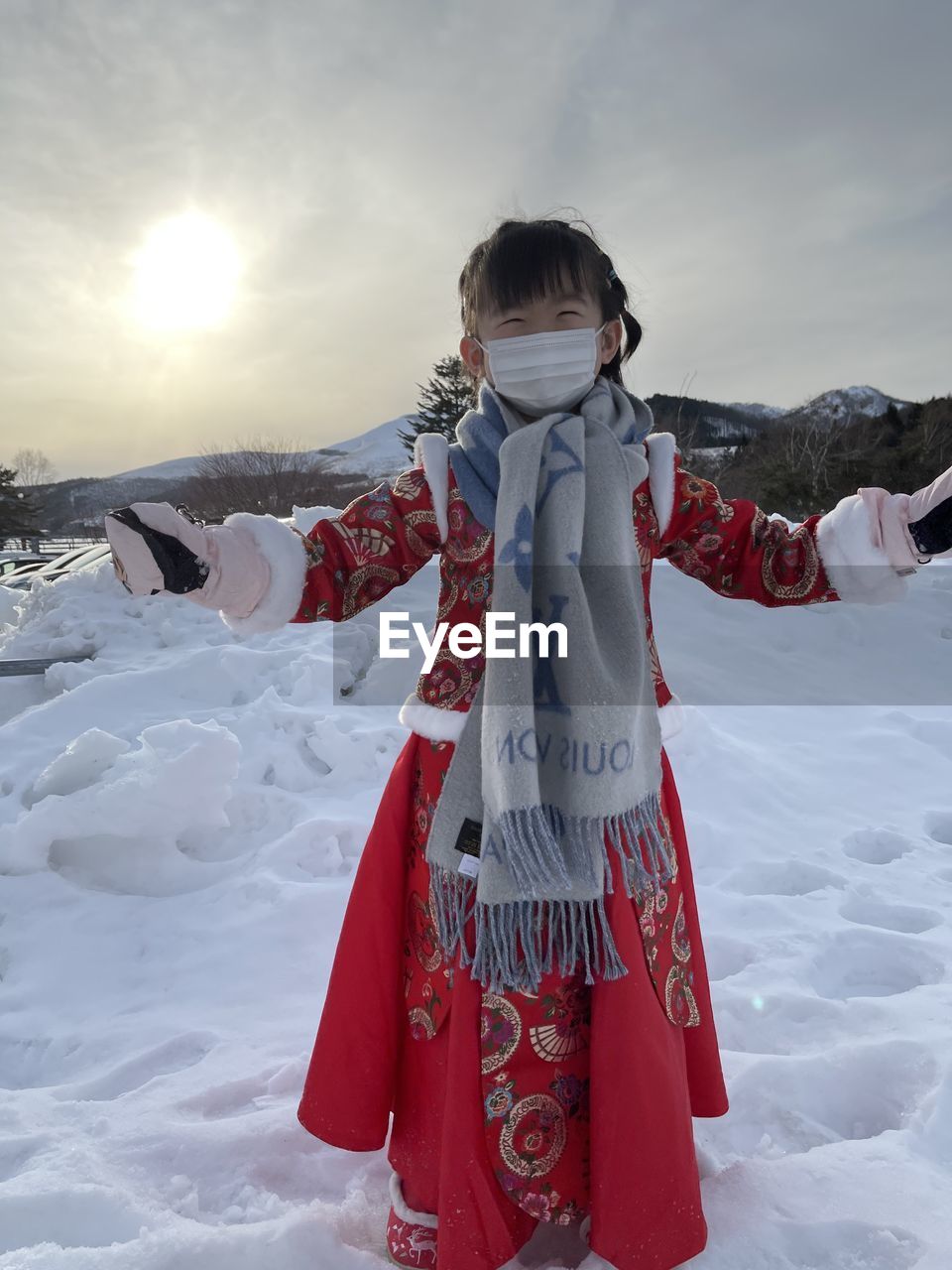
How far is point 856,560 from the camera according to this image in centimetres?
131

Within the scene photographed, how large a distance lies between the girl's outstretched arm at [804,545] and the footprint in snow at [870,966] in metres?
1.26

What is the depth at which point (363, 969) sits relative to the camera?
4.32 feet

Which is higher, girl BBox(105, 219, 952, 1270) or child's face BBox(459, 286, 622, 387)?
child's face BBox(459, 286, 622, 387)

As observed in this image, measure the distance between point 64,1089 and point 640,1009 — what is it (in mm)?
1368

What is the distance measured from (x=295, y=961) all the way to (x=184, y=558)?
146 cm

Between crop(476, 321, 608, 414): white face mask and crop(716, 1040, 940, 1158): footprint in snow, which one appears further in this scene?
crop(716, 1040, 940, 1158): footprint in snow

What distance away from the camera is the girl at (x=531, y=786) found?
1117mm

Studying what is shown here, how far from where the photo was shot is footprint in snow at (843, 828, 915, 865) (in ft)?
9.19

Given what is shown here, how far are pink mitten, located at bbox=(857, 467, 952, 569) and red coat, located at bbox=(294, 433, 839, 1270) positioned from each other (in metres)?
0.11

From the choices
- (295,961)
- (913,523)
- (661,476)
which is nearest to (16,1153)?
(295,961)

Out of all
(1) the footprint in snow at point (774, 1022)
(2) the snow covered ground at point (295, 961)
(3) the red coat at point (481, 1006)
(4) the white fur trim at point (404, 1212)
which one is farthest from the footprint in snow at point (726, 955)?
(4) the white fur trim at point (404, 1212)

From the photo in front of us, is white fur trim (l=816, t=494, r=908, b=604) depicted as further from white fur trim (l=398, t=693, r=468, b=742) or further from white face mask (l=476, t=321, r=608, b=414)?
white fur trim (l=398, t=693, r=468, b=742)

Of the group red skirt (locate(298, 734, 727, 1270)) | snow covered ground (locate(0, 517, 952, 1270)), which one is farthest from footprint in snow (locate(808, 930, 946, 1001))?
red skirt (locate(298, 734, 727, 1270))

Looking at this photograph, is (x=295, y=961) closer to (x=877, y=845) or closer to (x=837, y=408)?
(x=877, y=845)
